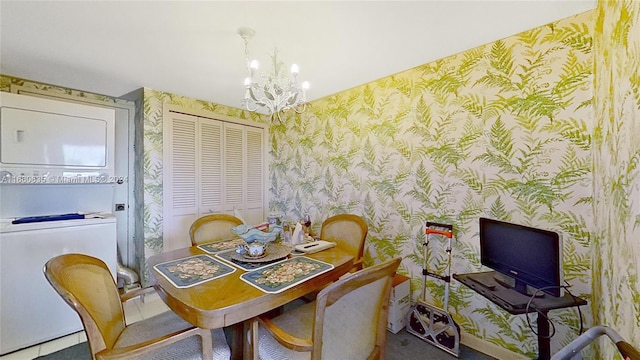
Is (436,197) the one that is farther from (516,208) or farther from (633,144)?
(633,144)

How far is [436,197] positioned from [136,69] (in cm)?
303

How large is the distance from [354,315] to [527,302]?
1.02 metres

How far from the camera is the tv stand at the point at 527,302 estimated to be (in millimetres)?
1333

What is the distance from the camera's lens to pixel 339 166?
310 centimetres

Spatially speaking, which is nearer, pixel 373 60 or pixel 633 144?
pixel 633 144

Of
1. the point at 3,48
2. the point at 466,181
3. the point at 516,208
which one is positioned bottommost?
the point at 516,208

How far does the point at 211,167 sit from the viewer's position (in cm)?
340

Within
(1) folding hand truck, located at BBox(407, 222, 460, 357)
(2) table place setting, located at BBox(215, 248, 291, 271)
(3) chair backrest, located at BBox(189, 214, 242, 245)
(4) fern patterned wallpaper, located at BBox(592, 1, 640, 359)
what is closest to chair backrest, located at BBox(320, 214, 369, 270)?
(1) folding hand truck, located at BBox(407, 222, 460, 357)

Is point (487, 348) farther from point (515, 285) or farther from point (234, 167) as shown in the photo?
point (234, 167)

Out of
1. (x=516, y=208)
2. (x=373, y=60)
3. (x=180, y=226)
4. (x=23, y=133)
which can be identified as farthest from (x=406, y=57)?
(x=23, y=133)

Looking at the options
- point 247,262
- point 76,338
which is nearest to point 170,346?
point 247,262

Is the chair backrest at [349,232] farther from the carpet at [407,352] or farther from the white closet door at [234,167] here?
the white closet door at [234,167]

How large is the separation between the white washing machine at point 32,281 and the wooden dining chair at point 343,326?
6.69 feet

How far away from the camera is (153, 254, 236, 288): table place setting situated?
1.40 m
